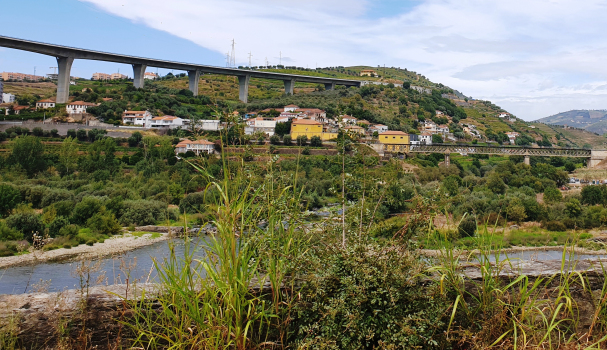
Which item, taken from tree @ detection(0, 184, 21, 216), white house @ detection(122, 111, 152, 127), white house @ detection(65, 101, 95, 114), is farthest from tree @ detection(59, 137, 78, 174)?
white house @ detection(65, 101, 95, 114)

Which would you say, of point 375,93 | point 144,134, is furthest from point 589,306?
point 375,93

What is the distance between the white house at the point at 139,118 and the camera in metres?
42.0

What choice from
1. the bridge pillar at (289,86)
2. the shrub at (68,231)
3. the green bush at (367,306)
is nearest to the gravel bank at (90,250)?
the shrub at (68,231)

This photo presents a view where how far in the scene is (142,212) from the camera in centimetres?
2112

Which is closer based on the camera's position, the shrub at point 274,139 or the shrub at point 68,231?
the shrub at point 68,231

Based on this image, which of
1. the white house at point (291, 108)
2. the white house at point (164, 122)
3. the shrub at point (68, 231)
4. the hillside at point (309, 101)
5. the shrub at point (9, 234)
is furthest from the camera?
the white house at point (291, 108)

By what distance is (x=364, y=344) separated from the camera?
189 centimetres

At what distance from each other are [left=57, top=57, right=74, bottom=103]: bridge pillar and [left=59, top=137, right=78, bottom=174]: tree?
17652mm

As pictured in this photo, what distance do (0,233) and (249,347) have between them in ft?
57.5

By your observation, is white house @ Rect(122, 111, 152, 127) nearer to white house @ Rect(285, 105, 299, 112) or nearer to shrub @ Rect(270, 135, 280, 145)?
shrub @ Rect(270, 135, 280, 145)

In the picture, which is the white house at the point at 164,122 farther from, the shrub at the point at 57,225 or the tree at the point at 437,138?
the tree at the point at 437,138

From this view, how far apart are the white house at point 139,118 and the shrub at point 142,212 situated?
21.9 meters

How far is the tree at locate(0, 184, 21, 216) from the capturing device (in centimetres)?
1906

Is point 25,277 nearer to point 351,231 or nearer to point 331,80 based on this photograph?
point 351,231
